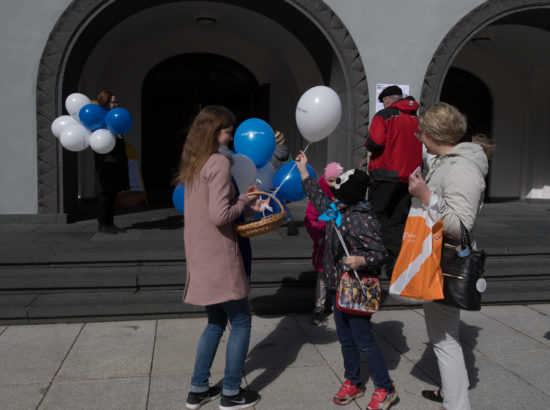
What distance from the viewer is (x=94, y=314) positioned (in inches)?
165

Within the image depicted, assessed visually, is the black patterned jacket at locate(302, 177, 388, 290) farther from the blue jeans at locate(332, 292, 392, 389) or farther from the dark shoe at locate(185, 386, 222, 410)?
the dark shoe at locate(185, 386, 222, 410)

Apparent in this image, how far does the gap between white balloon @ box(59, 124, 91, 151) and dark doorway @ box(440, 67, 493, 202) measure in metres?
8.36

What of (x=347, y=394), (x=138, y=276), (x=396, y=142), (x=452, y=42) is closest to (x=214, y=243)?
(x=347, y=394)

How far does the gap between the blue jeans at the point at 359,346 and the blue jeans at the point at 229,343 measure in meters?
0.57

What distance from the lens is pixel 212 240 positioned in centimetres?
263

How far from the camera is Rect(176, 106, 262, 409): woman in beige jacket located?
2592 millimetres

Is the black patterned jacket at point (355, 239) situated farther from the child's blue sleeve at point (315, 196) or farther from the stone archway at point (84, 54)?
the stone archway at point (84, 54)

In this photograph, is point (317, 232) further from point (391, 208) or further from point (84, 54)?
point (84, 54)

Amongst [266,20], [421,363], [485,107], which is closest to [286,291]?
[421,363]

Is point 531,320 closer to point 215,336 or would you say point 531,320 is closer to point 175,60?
point 215,336

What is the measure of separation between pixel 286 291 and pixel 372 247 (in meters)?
2.13

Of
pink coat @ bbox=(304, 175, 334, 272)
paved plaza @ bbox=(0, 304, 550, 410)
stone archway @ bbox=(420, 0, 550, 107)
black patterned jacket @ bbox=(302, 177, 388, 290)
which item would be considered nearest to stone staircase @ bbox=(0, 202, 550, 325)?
paved plaza @ bbox=(0, 304, 550, 410)

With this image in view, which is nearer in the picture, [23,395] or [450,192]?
[450,192]

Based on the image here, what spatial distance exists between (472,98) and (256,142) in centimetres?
871
